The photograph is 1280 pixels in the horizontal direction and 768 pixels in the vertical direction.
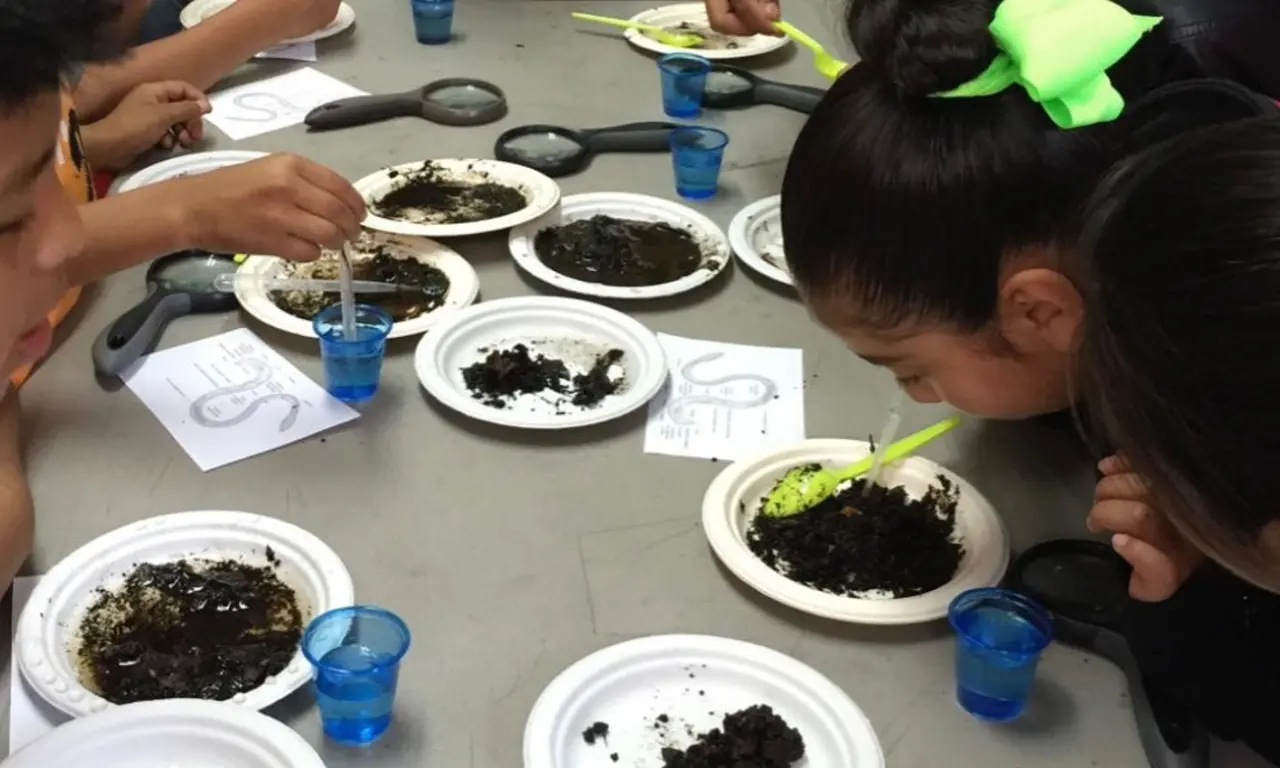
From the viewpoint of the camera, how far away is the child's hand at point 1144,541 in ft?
3.02

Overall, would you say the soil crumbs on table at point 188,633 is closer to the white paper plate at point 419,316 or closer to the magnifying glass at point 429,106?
the white paper plate at point 419,316

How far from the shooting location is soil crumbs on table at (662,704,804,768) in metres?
0.86

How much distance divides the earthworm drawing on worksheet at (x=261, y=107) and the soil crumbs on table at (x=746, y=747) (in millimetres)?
1308

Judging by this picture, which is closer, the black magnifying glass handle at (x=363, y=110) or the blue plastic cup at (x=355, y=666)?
the blue plastic cup at (x=355, y=666)

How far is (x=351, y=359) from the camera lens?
1219 millimetres

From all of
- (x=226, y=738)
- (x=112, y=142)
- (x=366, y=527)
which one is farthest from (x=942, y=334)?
(x=112, y=142)

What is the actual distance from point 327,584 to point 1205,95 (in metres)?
0.84

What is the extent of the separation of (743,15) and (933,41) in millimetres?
1077

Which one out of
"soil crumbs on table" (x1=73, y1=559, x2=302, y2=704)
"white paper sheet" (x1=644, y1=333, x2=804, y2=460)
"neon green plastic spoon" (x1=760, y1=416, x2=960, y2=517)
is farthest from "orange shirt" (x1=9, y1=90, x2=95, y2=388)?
"neon green plastic spoon" (x1=760, y1=416, x2=960, y2=517)

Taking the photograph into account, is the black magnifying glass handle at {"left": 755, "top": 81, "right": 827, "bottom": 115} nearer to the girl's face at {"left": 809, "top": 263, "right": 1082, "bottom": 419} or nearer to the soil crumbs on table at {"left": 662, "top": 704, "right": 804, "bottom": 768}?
the girl's face at {"left": 809, "top": 263, "right": 1082, "bottom": 419}

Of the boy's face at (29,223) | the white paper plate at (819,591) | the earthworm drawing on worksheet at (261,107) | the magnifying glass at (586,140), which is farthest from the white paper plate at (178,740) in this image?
the earthworm drawing on worksheet at (261,107)

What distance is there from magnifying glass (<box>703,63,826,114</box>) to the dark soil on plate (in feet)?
2.27

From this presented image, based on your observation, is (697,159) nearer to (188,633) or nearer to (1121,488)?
(1121,488)

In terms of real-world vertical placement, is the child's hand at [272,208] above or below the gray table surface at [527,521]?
above
